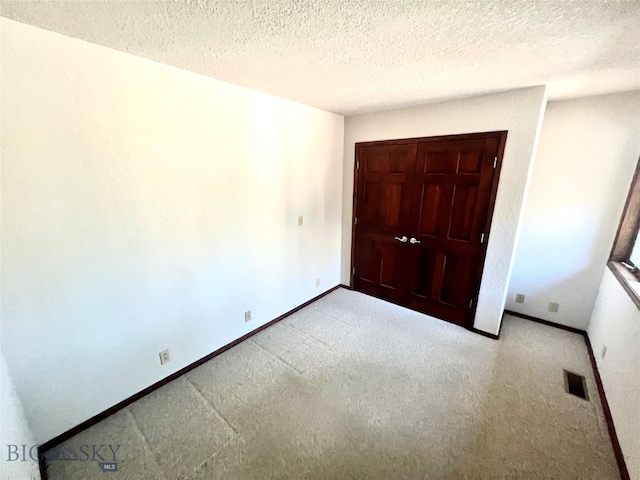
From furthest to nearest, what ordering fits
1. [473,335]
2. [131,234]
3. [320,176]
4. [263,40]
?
[320,176] → [473,335] → [131,234] → [263,40]

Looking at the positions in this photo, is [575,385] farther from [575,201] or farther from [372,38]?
[372,38]

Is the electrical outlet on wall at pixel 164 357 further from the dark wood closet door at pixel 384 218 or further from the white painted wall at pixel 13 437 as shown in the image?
the dark wood closet door at pixel 384 218

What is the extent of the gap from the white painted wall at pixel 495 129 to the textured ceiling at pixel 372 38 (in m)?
0.24

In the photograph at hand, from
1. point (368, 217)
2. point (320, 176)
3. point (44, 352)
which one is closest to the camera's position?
point (44, 352)

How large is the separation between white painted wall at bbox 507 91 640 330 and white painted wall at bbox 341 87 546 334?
614mm

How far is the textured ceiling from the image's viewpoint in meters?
1.07

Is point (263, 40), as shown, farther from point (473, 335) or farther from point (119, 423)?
point (473, 335)

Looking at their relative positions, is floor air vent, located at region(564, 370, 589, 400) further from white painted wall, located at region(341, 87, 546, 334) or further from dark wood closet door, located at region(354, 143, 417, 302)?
dark wood closet door, located at region(354, 143, 417, 302)

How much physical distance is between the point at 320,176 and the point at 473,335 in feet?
7.50

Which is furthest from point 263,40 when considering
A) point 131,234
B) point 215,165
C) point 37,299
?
point 37,299

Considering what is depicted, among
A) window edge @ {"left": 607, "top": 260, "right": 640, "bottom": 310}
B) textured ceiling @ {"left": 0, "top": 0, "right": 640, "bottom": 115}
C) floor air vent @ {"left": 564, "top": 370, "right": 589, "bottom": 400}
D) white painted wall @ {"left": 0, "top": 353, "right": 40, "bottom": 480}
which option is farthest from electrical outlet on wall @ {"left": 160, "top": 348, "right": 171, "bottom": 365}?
window edge @ {"left": 607, "top": 260, "right": 640, "bottom": 310}

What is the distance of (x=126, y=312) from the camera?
5.65 feet

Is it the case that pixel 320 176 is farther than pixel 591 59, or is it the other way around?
pixel 320 176

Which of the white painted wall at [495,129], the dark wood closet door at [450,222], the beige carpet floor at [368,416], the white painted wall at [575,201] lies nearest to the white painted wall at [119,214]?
the beige carpet floor at [368,416]
